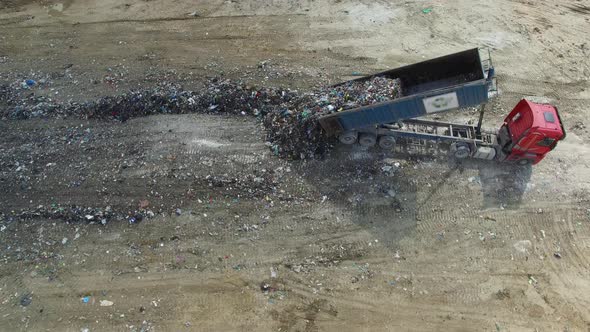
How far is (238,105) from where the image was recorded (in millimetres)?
10438

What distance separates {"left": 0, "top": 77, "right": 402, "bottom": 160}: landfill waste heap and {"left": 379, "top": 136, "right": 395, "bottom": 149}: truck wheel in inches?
40.2

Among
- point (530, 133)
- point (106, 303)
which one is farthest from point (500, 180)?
point (106, 303)

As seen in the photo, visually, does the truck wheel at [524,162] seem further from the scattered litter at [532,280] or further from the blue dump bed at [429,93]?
the scattered litter at [532,280]

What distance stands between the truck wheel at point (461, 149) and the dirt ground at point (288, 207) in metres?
0.28

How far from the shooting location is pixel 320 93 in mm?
9711

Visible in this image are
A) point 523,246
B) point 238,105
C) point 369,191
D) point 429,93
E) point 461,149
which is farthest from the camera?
Answer: point 238,105

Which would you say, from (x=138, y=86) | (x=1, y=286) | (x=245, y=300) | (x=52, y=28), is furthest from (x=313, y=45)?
(x=1, y=286)

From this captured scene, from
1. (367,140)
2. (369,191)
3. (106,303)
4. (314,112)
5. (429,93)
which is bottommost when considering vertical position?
(106,303)

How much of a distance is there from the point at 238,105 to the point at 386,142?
3966 millimetres

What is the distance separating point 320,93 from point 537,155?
516cm

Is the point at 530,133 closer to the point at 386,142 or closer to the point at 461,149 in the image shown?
the point at 461,149

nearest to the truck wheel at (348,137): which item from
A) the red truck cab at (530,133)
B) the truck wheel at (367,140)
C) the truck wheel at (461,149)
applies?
the truck wheel at (367,140)

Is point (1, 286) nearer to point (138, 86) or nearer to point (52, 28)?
point (138, 86)

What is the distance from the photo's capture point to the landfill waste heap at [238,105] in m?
9.40
